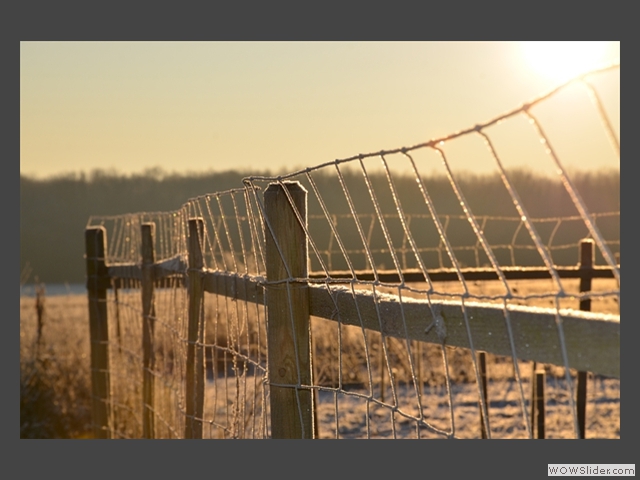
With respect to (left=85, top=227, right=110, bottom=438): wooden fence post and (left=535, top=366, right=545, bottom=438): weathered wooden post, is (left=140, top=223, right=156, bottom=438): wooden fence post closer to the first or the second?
(left=85, top=227, right=110, bottom=438): wooden fence post

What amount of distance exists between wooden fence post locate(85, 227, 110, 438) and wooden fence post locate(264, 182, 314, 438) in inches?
140

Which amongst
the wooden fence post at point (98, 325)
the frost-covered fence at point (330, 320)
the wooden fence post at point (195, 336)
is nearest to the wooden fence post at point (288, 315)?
A: the frost-covered fence at point (330, 320)

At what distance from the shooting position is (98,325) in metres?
5.36

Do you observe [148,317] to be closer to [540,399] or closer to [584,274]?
[540,399]

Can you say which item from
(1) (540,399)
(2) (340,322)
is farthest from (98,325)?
(2) (340,322)

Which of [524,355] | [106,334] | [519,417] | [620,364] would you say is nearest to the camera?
[620,364]

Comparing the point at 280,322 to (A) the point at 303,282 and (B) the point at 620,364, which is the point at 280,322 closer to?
(A) the point at 303,282

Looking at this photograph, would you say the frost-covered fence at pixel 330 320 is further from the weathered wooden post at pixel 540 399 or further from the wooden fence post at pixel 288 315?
the weathered wooden post at pixel 540 399

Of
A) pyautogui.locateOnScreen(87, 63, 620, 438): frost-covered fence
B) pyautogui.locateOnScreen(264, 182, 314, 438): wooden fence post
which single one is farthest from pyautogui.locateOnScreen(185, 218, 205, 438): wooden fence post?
pyautogui.locateOnScreen(264, 182, 314, 438): wooden fence post

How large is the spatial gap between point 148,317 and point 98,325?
129 centimetres

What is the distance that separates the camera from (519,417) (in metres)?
7.16

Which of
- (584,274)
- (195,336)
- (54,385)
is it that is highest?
(584,274)
